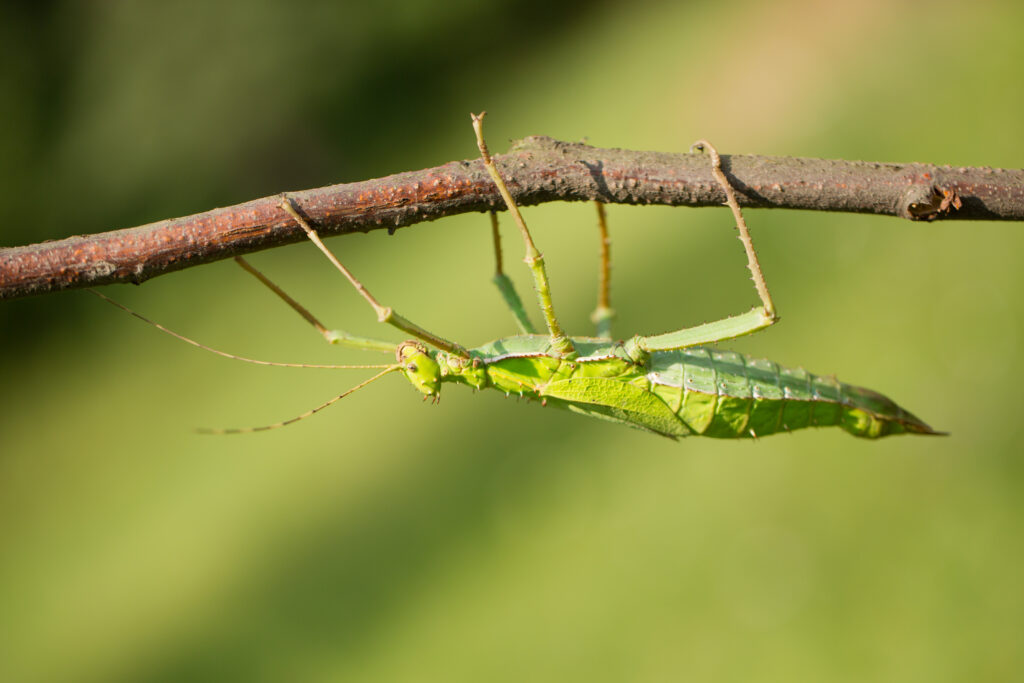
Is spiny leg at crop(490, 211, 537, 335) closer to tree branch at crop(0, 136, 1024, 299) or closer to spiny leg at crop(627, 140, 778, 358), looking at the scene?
spiny leg at crop(627, 140, 778, 358)

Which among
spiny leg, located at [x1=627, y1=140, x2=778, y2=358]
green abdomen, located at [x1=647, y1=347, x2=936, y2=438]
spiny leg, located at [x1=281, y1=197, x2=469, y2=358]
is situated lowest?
green abdomen, located at [x1=647, y1=347, x2=936, y2=438]

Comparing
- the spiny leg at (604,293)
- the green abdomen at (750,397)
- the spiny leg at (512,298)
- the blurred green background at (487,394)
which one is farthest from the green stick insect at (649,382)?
the blurred green background at (487,394)

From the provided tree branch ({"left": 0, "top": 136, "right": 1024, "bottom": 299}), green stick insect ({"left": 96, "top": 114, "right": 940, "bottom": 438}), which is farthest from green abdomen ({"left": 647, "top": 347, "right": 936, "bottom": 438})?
tree branch ({"left": 0, "top": 136, "right": 1024, "bottom": 299})

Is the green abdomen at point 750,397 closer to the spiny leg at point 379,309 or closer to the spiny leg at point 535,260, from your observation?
the spiny leg at point 535,260

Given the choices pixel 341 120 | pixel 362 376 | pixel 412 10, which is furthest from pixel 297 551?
pixel 412 10

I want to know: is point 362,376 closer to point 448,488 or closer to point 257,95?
point 448,488

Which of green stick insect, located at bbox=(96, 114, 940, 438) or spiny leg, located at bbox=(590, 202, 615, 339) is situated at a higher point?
spiny leg, located at bbox=(590, 202, 615, 339)
